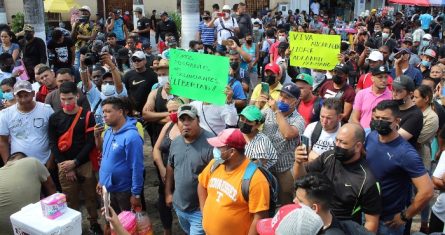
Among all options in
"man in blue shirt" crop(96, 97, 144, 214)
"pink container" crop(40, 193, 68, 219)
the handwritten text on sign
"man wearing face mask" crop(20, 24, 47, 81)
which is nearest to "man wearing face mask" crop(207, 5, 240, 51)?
the handwritten text on sign

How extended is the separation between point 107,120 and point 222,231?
1615 mm

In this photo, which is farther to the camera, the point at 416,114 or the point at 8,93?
the point at 8,93

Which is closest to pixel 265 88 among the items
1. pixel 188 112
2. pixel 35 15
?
pixel 188 112

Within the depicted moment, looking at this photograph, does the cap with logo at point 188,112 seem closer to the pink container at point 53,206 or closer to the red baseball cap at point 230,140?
the red baseball cap at point 230,140

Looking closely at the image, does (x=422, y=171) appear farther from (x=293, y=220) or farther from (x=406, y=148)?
(x=293, y=220)

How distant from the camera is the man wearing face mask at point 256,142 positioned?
413 centimetres

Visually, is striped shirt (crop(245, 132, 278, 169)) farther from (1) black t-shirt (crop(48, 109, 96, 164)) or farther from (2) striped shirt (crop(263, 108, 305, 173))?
(1) black t-shirt (crop(48, 109, 96, 164))

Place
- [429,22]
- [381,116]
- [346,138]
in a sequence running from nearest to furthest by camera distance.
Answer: [346,138] → [381,116] → [429,22]

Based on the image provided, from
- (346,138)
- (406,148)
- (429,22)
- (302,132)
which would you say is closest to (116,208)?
(302,132)

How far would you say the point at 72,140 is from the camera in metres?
5.04

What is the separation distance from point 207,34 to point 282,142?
807 centimetres

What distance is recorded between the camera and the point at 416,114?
4480 mm

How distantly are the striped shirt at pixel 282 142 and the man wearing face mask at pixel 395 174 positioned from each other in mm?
924

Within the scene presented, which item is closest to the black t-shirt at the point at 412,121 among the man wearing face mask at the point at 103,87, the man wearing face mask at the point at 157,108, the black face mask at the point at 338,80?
the black face mask at the point at 338,80
